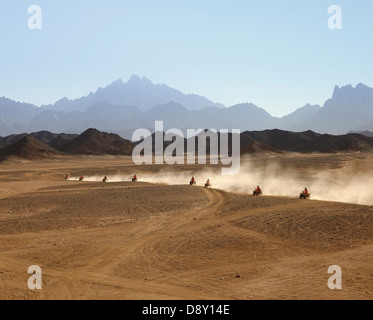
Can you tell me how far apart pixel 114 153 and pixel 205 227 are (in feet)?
346

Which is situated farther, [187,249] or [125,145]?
[125,145]

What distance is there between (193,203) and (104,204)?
20.2ft

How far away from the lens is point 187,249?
13570mm

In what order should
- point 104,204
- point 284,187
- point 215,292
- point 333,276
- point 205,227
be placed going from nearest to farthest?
point 215,292 < point 333,276 < point 205,227 < point 104,204 < point 284,187

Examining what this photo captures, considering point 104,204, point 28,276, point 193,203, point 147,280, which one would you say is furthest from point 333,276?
point 104,204

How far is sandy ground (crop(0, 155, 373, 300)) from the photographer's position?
32.1 ft

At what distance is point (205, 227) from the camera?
1702 cm

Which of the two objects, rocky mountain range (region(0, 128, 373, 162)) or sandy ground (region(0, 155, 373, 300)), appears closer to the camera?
sandy ground (region(0, 155, 373, 300))

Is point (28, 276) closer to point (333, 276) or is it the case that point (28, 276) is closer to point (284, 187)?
point (333, 276)

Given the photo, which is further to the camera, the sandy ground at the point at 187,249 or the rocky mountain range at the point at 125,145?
the rocky mountain range at the point at 125,145

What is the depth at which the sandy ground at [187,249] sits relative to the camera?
9789 mm
